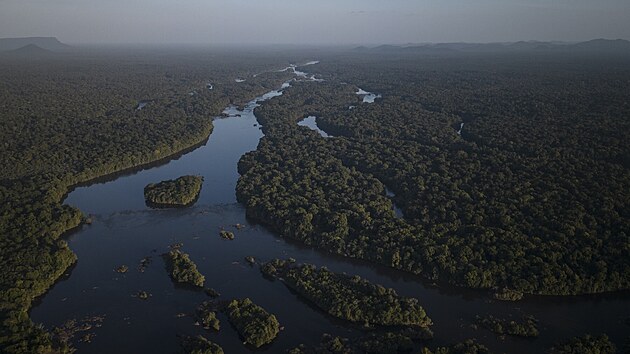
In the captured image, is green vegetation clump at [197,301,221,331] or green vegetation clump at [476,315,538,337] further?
green vegetation clump at [197,301,221,331]

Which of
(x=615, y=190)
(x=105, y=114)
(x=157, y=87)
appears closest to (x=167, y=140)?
(x=105, y=114)

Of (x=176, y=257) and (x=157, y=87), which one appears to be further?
(x=157, y=87)

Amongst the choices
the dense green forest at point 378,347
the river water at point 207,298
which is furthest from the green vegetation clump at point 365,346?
the river water at point 207,298

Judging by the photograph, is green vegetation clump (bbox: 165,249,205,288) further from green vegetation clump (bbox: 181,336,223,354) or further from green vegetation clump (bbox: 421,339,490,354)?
green vegetation clump (bbox: 421,339,490,354)

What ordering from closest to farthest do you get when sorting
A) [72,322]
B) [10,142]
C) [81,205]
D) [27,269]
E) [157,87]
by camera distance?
[72,322] → [27,269] → [81,205] → [10,142] → [157,87]

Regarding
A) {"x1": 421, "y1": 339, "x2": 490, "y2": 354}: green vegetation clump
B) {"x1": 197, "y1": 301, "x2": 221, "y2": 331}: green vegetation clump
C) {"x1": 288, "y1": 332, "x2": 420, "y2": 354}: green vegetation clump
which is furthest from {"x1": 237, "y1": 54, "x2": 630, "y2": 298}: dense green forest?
{"x1": 197, "y1": 301, "x2": 221, "y2": 331}: green vegetation clump

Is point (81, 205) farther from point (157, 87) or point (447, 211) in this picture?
point (157, 87)
